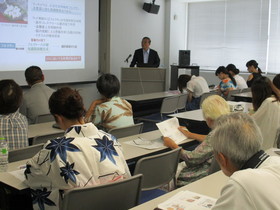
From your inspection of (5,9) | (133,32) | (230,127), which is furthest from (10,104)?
(133,32)

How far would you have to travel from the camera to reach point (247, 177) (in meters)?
1.25

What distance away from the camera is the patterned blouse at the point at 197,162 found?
2676mm

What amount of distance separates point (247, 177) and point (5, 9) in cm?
592

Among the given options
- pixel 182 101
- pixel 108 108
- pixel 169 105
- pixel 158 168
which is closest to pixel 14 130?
pixel 108 108

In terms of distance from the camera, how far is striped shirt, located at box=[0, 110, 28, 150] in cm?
291

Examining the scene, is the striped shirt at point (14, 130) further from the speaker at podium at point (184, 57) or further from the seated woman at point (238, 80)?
the speaker at podium at point (184, 57)

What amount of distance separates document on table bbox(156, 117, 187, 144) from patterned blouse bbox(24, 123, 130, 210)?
1.09 meters

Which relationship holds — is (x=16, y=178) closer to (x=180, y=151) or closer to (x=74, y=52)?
(x=180, y=151)

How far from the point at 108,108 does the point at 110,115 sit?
7 cm

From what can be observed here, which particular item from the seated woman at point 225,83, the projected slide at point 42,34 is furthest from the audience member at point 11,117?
the seated woman at point 225,83

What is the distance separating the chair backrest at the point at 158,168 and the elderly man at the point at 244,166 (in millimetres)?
1033

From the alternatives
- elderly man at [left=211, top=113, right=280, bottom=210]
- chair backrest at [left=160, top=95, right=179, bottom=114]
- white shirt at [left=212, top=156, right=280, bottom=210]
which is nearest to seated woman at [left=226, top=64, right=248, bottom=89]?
chair backrest at [left=160, top=95, right=179, bottom=114]

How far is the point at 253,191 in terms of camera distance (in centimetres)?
123

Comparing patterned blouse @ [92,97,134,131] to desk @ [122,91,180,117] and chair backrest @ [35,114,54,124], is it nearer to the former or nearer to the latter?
chair backrest @ [35,114,54,124]
